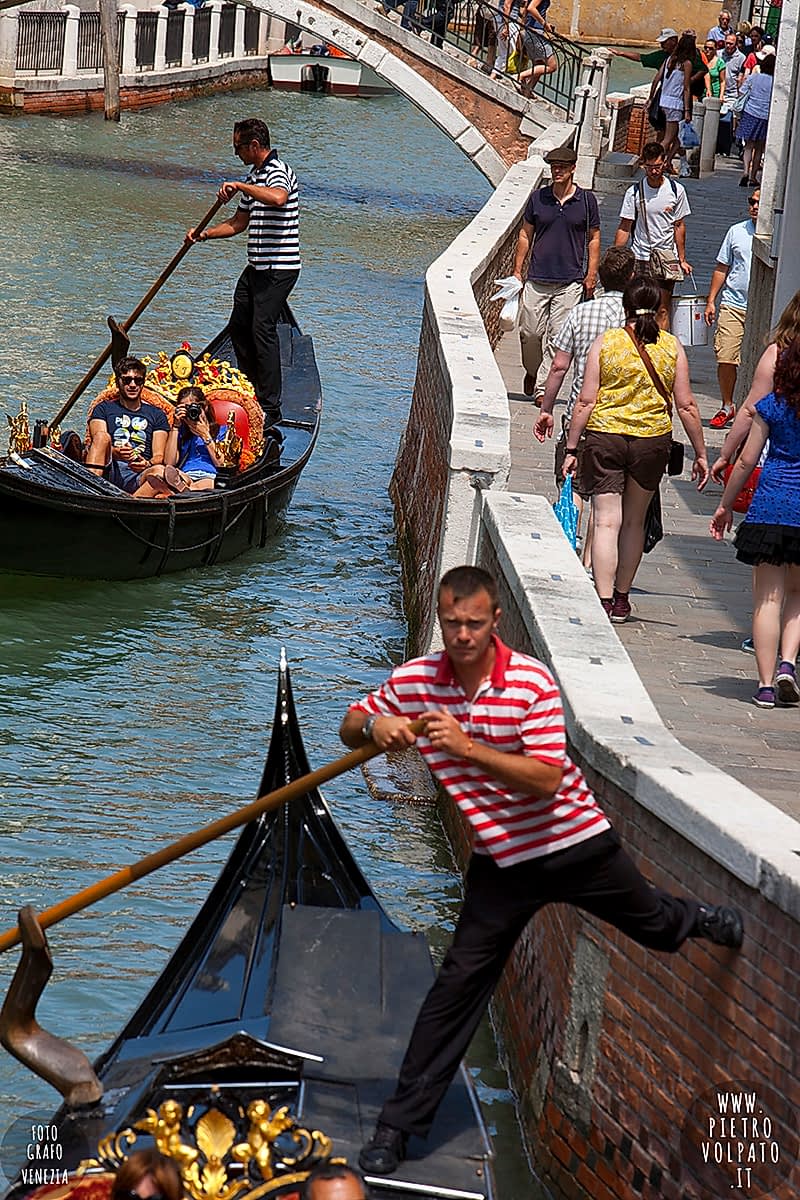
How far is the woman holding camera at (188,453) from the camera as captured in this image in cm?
720

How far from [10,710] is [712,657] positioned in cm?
242

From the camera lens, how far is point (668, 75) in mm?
15094

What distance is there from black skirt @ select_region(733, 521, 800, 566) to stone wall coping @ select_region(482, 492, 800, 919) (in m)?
0.41

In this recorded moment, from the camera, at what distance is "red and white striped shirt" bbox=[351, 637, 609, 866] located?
2920 mm

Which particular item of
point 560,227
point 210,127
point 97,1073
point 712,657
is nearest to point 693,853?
point 97,1073

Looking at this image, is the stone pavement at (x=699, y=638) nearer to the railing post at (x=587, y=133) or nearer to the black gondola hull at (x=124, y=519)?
the black gondola hull at (x=124, y=519)

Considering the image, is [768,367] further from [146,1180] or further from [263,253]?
[263,253]

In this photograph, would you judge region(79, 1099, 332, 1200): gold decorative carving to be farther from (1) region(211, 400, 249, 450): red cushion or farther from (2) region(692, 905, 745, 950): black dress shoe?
(1) region(211, 400, 249, 450): red cushion

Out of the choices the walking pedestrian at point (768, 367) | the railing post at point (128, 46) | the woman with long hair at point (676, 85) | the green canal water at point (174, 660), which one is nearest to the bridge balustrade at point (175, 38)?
the railing post at point (128, 46)

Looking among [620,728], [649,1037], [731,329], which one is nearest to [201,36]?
[731,329]

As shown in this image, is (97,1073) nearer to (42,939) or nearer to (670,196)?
(42,939)

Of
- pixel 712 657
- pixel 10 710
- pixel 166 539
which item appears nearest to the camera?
pixel 712 657

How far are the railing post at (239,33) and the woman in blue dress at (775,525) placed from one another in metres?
25.2

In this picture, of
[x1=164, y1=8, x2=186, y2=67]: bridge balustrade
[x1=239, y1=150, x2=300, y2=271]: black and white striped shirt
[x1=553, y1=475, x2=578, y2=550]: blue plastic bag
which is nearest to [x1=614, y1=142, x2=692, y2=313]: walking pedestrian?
[x1=239, y1=150, x2=300, y2=271]: black and white striped shirt
